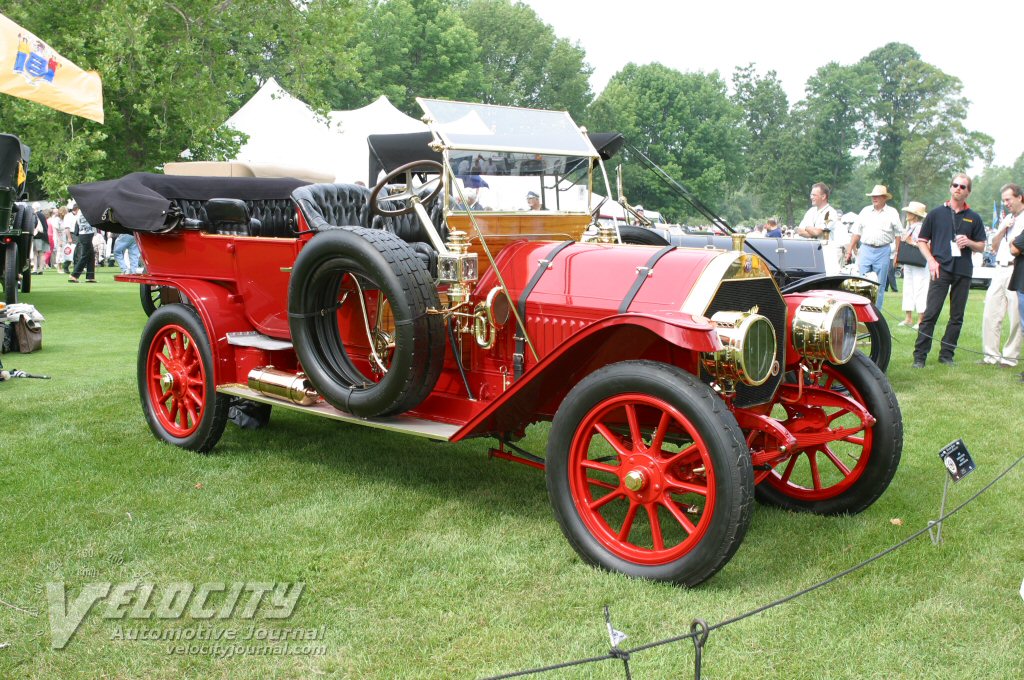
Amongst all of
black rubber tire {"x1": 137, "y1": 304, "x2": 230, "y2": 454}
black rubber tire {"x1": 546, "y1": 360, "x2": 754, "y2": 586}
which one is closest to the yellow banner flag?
black rubber tire {"x1": 137, "y1": 304, "x2": 230, "y2": 454}

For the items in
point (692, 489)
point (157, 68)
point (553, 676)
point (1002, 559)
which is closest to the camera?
point (553, 676)

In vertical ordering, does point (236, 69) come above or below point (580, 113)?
below

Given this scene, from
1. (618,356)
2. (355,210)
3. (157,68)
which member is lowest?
(618,356)

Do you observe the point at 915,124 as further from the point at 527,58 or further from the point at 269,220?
the point at 269,220

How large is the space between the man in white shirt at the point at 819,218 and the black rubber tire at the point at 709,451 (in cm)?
715

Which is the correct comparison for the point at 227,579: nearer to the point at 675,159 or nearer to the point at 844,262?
the point at 844,262

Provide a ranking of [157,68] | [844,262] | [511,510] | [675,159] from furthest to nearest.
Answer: [675,159], [157,68], [844,262], [511,510]

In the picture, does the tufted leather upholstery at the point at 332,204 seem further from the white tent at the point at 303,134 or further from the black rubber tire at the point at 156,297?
the white tent at the point at 303,134

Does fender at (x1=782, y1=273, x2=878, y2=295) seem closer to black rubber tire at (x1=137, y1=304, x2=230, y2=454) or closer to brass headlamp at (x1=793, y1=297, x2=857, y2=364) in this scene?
brass headlamp at (x1=793, y1=297, x2=857, y2=364)

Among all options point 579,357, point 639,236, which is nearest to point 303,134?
point 639,236

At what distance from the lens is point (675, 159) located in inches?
2231

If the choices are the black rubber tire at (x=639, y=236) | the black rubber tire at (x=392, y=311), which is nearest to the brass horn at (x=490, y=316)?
Result: the black rubber tire at (x=392, y=311)

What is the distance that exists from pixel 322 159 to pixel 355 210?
41.7ft

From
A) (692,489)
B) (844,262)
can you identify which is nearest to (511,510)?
(692,489)
